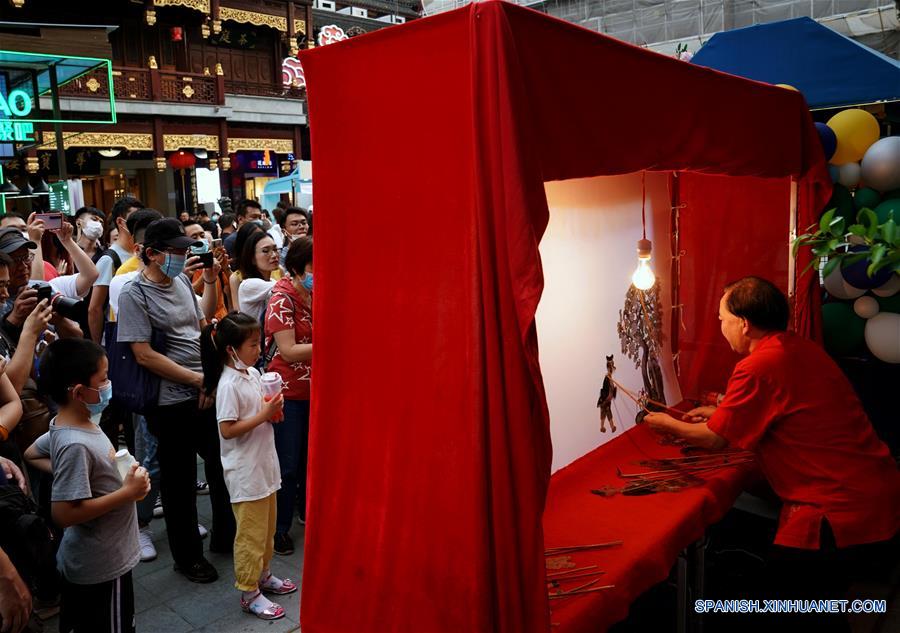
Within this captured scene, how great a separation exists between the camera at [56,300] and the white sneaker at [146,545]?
1349 millimetres

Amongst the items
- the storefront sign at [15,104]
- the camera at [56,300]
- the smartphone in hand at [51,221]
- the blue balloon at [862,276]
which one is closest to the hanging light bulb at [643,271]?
the blue balloon at [862,276]

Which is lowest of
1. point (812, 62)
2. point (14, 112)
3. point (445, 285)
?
point (445, 285)

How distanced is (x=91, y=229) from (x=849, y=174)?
5429mm

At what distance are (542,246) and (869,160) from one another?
103 inches

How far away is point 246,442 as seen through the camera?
3.26 metres

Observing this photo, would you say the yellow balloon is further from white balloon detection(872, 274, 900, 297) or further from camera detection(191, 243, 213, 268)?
camera detection(191, 243, 213, 268)

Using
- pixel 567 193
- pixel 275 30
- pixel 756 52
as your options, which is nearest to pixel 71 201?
pixel 567 193

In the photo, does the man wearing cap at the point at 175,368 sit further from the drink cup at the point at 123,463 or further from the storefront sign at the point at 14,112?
the storefront sign at the point at 14,112

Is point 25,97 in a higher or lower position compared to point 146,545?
higher

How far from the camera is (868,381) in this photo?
15.1ft

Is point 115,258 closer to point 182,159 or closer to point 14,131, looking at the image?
→ point 14,131

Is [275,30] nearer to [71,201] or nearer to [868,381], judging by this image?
[71,201]

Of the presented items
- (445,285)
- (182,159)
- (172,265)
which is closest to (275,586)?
(172,265)

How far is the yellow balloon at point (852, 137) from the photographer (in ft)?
14.6
